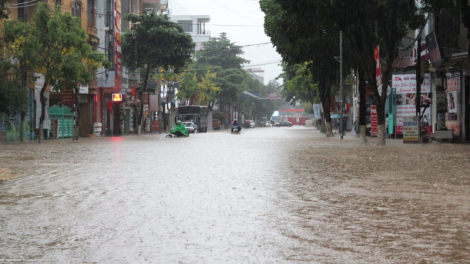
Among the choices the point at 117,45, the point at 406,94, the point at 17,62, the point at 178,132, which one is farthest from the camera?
the point at 117,45

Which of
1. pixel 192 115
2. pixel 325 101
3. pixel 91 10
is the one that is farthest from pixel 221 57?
pixel 325 101

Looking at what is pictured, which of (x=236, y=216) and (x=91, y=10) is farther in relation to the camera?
(x=91, y=10)

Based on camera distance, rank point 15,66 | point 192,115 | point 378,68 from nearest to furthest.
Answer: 1. point 378,68
2. point 15,66
3. point 192,115

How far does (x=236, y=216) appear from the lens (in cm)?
816

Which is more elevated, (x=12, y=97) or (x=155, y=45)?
(x=155, y=45)

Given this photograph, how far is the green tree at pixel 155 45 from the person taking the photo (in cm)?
5640

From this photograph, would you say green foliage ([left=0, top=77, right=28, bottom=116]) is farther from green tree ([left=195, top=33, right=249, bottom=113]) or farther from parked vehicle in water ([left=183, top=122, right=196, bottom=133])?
green tree ([left=195, top=33, right=249, bottom=113])

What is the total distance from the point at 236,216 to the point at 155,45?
50.3 metres

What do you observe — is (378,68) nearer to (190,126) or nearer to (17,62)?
(17,62)

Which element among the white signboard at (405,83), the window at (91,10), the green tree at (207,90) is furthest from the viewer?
the green tree at (207,90)

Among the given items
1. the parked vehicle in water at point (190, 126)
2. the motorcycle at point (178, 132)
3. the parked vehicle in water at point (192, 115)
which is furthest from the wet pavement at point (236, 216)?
the parked vehicle in water at point (192, 115)

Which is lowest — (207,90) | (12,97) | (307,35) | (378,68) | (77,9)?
(12,97)

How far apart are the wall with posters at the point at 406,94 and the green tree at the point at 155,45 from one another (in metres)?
25.3

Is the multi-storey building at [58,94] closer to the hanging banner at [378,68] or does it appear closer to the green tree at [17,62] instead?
the green tree at [17,62]
